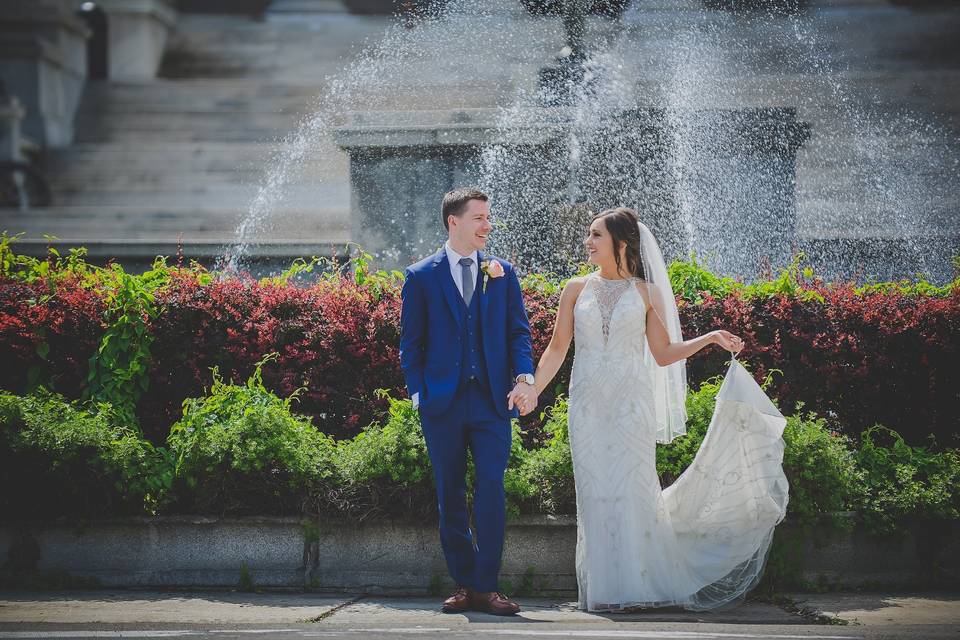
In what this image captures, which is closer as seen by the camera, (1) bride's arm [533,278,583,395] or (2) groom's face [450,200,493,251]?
(2) groom's face [450,200,493,251]

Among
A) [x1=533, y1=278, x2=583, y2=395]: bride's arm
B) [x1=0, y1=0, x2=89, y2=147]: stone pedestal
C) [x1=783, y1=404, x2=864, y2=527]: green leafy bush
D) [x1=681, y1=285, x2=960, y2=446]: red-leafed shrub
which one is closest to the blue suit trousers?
[x1=533, y1=278, x2=583, y2=395]: bride's arm

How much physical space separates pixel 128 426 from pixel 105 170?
13.4m

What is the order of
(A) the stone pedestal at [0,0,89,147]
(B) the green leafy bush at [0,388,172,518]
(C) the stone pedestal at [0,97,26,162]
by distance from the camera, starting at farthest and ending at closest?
(A) the stone pedestal at [0,0,89,147] < (C) the stone pedestal at [0,97,26,162] < (B) the green leafy bush at [0,388,172,518]

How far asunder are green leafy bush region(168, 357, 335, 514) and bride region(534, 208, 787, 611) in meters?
1.43

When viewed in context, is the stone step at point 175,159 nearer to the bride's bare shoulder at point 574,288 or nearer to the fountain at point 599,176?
the fountain at point 599,176

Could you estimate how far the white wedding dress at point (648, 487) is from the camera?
5.18 m

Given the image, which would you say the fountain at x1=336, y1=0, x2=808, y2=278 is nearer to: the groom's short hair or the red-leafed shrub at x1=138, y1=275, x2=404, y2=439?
the red-leafed shrub at x1=138, y1=275, x2=404, y2=439

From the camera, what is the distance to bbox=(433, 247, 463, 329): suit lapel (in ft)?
16.9

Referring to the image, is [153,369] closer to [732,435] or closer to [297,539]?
[297,539]

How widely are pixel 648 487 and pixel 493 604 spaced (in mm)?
970

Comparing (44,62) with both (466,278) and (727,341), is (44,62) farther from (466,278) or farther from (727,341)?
(727,341)

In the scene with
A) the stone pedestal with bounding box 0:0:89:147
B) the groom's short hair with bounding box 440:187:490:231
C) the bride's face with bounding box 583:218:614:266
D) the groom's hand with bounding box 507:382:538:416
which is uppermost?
the stone pedestal with bounding box 0:0:89:147

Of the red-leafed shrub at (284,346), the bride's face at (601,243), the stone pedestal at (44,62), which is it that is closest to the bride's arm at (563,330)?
the bride's face at (601,243)

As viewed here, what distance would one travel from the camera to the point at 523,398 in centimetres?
503
